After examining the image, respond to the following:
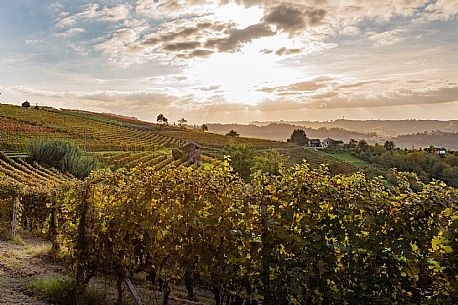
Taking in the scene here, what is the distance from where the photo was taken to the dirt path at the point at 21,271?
5.91 m

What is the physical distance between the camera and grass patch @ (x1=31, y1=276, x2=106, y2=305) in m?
5.88

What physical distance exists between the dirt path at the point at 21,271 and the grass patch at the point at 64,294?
0.48ft

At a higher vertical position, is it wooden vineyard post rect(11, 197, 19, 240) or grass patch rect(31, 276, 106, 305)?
grass patch rect(31, 276, 106, 305)

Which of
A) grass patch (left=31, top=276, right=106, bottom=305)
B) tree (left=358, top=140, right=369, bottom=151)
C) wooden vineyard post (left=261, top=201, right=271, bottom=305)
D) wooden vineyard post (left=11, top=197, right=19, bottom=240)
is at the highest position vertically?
tree (left=358, top=140, right=369, bottom=151)

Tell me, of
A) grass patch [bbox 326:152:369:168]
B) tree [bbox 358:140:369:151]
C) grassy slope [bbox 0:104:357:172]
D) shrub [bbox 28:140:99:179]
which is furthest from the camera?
tree [bbox 358:140:369:151]

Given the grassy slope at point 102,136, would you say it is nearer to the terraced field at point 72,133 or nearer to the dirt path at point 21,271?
the terraced field at point 72,133

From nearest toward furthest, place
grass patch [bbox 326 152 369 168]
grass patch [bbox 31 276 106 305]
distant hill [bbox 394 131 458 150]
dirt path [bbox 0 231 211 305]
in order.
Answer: grass patch [bbox 31 276 106 305] < dirt path [bbox 0 231 211 305] < grass patch [bbox 326 152 369 168] < distant hill [bbox 394 131 458 150]

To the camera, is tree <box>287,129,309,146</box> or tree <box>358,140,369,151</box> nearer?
tree <box>358,140,369,151</box>

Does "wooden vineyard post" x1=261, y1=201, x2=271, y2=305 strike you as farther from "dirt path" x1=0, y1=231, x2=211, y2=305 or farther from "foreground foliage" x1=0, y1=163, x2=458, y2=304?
"dirt path" x1=0, y1=231, x2=211, y2=305

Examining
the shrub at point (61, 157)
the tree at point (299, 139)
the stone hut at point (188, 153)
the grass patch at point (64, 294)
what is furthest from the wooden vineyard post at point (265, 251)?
the tree at point (299, 139)

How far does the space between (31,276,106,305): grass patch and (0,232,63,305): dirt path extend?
0.15 m

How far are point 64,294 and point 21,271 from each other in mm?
2084

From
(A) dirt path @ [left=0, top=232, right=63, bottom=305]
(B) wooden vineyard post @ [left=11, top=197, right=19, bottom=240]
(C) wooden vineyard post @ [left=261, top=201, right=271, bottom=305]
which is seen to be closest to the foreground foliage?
(C) wooden vineyard post @ [left=261, top=201, right=271, bottom=305]

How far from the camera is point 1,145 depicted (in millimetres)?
48562
